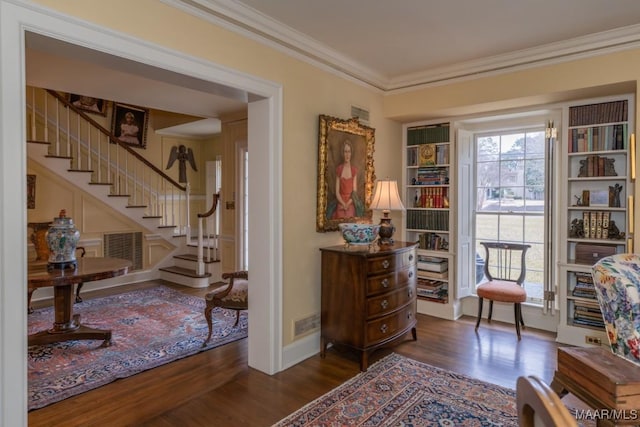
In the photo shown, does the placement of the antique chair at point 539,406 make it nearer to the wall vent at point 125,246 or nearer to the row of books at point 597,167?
the row of books at point 597,167

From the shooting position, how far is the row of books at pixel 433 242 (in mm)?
4559

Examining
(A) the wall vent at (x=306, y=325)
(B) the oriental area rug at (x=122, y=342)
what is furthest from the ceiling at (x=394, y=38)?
(B) the oriental area rug at (x=122, y=342)

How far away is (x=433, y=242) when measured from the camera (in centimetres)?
463

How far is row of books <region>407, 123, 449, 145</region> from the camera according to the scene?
14.6ft

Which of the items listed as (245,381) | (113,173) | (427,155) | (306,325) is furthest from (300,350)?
(113,173)

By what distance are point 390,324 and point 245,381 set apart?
1.31 metres

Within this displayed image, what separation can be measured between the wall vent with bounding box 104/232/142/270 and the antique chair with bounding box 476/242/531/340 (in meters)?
5.31

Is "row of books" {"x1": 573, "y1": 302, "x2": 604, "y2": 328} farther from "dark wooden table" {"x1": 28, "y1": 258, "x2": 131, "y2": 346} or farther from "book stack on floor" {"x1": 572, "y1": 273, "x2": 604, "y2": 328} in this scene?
"dark wooden table" {"x1": 28, "y1": 258, "x2": 131, "y2": 346}

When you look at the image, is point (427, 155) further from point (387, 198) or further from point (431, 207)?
point (387, 198)

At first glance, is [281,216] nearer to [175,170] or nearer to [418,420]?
[418,420]

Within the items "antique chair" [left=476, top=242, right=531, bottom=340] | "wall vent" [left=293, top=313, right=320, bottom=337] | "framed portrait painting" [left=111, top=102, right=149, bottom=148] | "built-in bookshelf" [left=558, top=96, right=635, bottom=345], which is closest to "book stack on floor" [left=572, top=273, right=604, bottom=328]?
"built-in bookshelf" [left=558, top=96, right=635, bottom=345]

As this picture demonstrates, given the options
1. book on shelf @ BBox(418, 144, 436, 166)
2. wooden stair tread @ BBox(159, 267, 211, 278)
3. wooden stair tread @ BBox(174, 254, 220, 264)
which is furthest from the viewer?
wooden stair tread @ BBox(174, 254, 220, 264)

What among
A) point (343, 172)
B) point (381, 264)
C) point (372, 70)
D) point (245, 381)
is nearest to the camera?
point (245, 381)

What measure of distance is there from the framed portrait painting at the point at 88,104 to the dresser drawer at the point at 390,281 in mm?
6051
